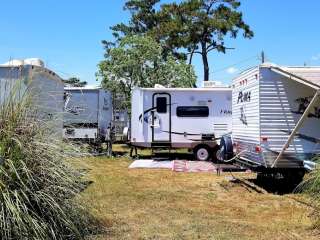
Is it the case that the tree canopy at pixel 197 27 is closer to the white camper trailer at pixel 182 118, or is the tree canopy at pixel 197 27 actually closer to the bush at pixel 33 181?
the white camper trailer at pixel 182 118

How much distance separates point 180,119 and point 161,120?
0.69 m

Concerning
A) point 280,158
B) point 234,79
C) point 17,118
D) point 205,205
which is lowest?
point 205,205

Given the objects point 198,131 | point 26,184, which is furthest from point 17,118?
point 198,131

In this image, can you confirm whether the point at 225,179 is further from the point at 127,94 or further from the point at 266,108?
the point at 127,94

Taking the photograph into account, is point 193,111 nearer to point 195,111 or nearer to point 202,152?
point 195,111

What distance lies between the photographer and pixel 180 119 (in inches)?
759

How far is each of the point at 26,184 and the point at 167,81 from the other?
73.8 feet

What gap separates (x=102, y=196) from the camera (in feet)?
32.5

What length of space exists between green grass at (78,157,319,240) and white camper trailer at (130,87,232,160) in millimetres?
5557

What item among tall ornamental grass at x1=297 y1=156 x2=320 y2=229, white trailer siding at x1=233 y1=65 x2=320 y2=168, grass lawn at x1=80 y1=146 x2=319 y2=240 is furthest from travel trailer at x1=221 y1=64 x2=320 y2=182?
tall ornamental grass at x1=297 y1=156 x2=320 y2=229

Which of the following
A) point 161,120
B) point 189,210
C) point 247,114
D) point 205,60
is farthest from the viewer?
point 205,60

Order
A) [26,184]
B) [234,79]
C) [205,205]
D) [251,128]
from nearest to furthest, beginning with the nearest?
[26,184] < [205,205] < [251,128] < [234,79]

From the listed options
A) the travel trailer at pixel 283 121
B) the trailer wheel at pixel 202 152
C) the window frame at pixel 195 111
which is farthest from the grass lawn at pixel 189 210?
the window frame at pixel 195 111

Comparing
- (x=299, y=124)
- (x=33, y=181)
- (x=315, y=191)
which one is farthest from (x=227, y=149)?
(x=33, y=181)
